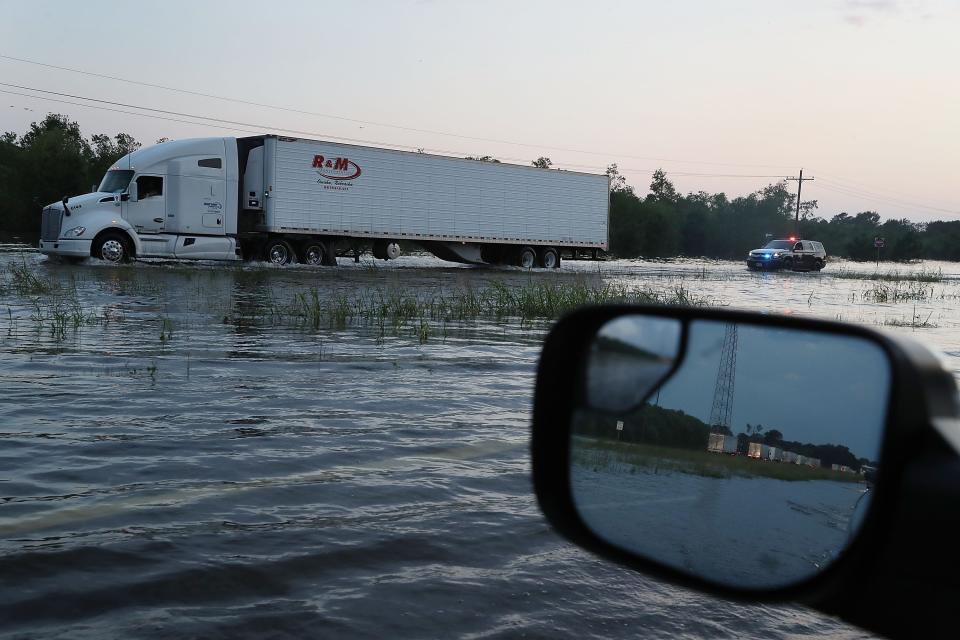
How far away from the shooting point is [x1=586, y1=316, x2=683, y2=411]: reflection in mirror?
67.4 inches

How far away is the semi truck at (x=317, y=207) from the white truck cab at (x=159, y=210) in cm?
3

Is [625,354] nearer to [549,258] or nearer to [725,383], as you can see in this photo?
[725,383]

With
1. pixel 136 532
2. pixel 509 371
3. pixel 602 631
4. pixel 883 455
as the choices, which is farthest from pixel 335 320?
pixel 883 455

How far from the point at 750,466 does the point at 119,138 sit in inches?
3833

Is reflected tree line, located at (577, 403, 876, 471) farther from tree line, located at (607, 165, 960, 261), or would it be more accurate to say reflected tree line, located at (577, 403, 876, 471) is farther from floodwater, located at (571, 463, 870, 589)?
tree line, located at (607, 165, 960, 261)

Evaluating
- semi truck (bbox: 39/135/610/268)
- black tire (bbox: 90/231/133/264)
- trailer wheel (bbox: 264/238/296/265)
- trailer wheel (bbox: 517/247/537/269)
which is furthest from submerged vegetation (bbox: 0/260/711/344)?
trailer wheel (bbox: 517/247/537/269)

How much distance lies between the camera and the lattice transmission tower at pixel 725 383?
66.5 inches

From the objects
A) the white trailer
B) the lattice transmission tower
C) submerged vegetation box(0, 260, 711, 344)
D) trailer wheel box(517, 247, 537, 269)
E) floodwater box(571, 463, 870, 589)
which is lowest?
submerged vegetation box(0, 260, 711, 344)

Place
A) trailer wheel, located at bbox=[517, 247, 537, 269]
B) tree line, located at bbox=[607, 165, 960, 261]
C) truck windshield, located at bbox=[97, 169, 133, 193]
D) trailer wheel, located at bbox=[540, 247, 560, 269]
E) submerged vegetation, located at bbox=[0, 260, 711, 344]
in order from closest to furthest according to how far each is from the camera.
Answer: submerged vegetation, located at bbox=[0, 260, 711, 344] → truck windshield, located at bbox=[97, 169, 133, 193] → trailer wheel, located at bbox=[517, 247, 537, 269] → trailer wheel, located at bbox=[540, 247, 560, 269] → tree line, located at bbox=[607, 165, 960, 261]

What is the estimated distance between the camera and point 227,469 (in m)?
5.03

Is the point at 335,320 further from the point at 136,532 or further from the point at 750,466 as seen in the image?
the point at 750,466

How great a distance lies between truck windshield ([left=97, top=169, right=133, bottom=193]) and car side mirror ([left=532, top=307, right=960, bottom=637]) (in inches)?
1118

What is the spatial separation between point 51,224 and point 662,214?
88.9 metres

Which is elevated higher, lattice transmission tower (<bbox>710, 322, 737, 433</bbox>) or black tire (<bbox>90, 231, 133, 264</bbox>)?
black tire (<bbox>90, 231, 133, 264</bbox>)
